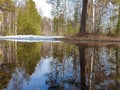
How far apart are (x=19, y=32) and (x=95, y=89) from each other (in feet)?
194

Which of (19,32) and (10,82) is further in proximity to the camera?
(19,32)

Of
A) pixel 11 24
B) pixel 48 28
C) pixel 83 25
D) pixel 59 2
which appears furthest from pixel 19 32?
pixel 48 28

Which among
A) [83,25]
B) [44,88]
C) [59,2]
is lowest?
[44,88]

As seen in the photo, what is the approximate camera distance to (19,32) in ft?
207

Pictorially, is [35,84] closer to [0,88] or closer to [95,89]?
[0,88]

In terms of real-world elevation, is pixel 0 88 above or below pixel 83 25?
below

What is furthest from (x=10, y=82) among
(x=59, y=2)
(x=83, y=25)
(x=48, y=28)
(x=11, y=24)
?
(x=48, y=28)

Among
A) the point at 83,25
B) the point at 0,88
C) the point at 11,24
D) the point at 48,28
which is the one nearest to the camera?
the point at 0,88

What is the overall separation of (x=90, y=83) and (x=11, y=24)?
63.3m

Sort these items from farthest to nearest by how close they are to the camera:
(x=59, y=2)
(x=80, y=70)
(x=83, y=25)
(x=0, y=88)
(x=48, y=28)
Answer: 1. (x=48, y=28)
2. (x=59, y=2)
3. (x=83, y=25)
4. (x=80, y=70)
5. (x=0, y=88)

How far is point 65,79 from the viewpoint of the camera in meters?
5.90

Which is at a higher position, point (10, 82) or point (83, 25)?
point (83, 25)

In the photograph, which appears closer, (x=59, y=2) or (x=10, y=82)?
(x=10, y=82)

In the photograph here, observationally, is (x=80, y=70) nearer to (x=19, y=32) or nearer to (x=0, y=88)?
(x=0, y=88)
